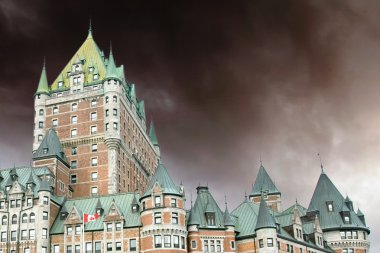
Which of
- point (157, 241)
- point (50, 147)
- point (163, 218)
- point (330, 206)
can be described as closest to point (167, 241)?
point (157, 241)

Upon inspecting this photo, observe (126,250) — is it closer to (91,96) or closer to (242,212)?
(242,212)

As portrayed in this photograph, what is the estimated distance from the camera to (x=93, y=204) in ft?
339

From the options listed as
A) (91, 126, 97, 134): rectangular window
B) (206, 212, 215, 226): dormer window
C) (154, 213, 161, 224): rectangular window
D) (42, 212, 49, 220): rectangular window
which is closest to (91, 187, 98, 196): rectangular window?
(91, 126, 97, 134): rectangular window

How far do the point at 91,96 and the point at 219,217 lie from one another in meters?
47.8

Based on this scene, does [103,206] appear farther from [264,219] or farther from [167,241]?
[264,219]

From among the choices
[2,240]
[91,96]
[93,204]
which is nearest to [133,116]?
[91,96]

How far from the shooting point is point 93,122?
130m

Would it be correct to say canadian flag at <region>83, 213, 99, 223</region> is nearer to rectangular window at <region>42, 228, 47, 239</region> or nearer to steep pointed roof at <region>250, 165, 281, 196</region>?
rectangular window at <region>42, 228, 47, 239</region>

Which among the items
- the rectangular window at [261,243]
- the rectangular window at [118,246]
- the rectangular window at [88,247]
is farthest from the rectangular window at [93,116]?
the rectangular window at [261,243]

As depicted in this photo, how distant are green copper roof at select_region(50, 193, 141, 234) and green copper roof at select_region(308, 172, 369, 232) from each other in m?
42.6

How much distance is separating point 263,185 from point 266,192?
2373 mm

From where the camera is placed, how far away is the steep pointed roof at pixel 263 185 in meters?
133

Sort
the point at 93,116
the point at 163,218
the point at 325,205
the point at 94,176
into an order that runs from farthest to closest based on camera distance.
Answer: the point at 93,116, the point at 94,176, the point at 325,205, the point at 163,218

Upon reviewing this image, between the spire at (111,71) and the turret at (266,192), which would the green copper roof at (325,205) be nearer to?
the turret at (266,192)
